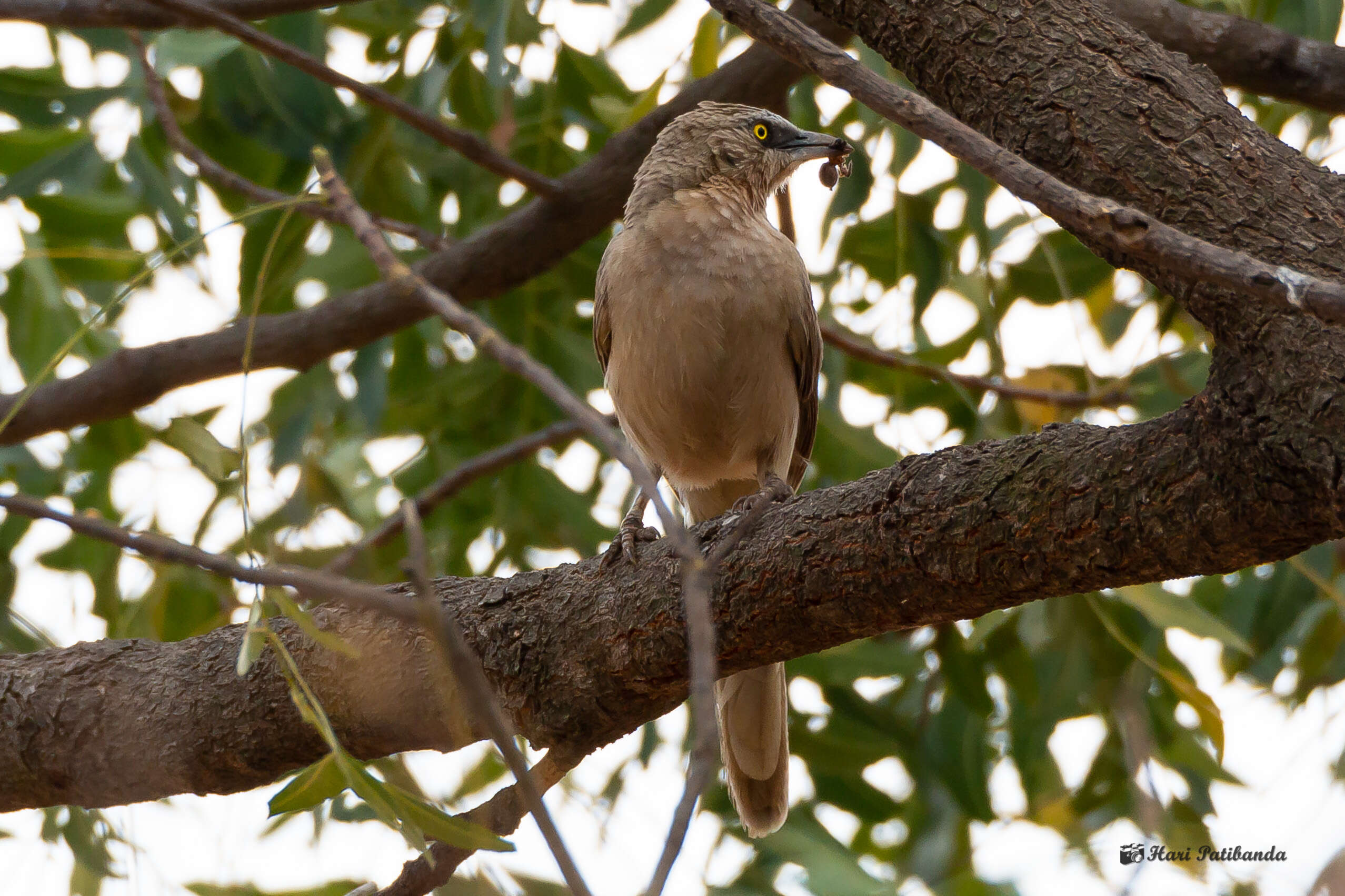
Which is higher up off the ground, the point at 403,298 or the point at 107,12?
the point at 107,12

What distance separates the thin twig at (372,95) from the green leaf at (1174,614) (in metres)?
2.44

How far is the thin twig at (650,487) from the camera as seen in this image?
1.07m

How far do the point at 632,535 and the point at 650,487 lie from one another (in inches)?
83.1

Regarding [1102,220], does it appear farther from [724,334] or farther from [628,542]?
[724,334]

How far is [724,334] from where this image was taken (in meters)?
4.07

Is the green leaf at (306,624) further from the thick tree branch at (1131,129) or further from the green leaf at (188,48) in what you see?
the green leaf at (188,48)

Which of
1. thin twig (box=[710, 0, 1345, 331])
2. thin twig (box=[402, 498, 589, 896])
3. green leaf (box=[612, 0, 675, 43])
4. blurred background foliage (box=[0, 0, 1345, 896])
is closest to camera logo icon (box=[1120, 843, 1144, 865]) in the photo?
blurred background foliage (box=[0, 0, 1345, 896])

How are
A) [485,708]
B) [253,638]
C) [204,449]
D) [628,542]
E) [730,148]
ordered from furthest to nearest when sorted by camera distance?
[730,148] < [628,542] < [204,449] < [253,638] < [485,708]

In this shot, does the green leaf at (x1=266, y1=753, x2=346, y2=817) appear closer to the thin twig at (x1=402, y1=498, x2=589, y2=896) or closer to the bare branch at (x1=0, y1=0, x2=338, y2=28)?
the thin twig at (x1=402, y1=498, x2=589, y2=896)

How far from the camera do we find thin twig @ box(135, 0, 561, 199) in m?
3.88

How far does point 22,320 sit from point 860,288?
11.3 ft

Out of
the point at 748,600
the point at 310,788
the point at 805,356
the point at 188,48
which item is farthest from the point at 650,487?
the point at 188,48

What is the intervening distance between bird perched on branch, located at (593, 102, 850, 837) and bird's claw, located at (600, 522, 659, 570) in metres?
0.12

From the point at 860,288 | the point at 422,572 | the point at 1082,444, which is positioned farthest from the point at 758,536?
the point at 860,288
